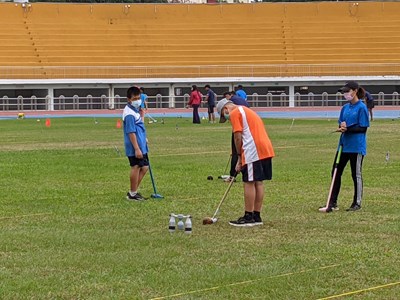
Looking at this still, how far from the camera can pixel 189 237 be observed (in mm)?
10758

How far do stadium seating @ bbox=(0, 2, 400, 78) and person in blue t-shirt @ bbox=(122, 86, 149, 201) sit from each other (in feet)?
149

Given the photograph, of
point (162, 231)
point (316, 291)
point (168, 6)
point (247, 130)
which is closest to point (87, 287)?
point (316, 291)

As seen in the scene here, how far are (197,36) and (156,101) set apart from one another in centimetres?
923

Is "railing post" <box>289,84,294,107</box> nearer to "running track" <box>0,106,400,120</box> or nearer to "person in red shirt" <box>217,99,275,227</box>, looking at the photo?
"running track" <box>0,106,400,120</box>

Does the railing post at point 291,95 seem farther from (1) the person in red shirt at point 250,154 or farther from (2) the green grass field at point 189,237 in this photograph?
(1) the person in red shirt at point 250,154

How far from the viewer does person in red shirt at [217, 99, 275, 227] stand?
462 inches

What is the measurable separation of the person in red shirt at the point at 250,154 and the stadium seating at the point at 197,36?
4857cm

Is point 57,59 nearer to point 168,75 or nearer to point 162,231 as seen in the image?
point 168,75

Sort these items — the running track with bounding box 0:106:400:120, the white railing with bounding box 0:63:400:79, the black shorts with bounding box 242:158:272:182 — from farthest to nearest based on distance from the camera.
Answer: the white railing with bounding box 0:63:400:79
the running track with bounding box 0:106:400:120
the black shorts with bounding box 242:158:272:182

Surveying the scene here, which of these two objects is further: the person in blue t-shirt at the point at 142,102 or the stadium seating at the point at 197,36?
the stadium seating at the point at 197,36

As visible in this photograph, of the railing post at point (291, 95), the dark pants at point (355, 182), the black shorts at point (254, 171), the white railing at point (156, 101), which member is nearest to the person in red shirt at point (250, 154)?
the black shorts at point (254, 171)

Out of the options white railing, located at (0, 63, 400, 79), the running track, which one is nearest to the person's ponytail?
the running track

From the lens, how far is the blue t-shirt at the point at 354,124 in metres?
13.1

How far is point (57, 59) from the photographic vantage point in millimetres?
61750
